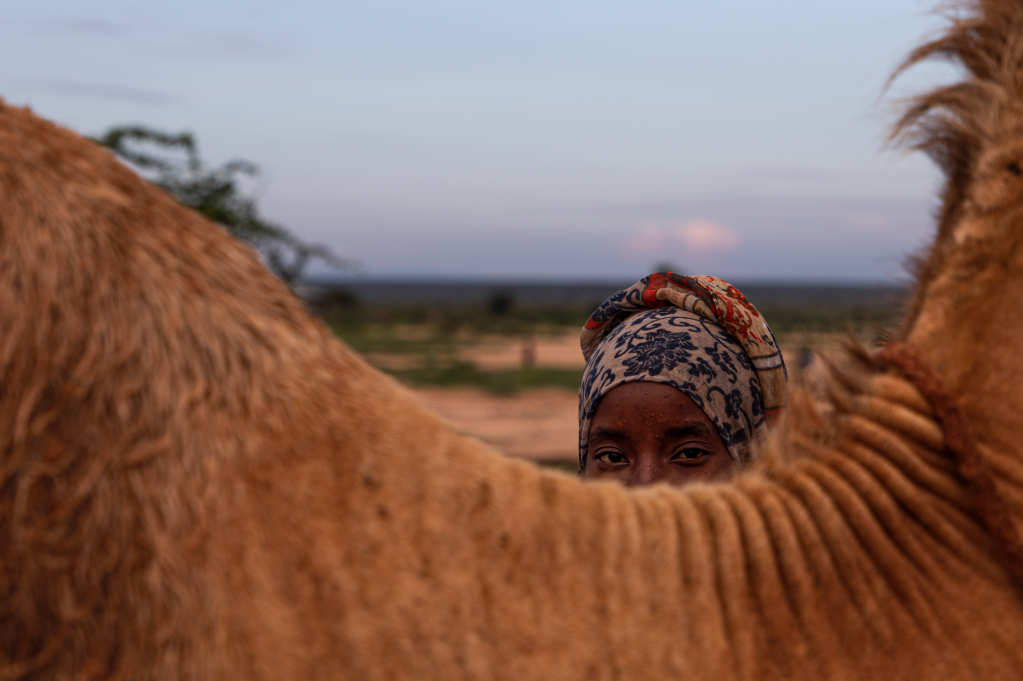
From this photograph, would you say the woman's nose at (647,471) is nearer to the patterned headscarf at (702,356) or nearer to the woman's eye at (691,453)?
the woman's eye at (691,453)

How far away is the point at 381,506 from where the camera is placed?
1297 millimetres

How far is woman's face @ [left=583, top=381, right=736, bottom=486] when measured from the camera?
2.86m

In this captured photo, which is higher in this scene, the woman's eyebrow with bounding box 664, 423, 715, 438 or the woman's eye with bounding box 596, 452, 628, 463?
the woman's eyebrow with bounding box 664, 423, 715, 438

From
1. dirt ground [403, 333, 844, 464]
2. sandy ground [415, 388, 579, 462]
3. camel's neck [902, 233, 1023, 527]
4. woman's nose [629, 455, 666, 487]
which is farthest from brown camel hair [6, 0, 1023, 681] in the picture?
sandy ground [415, 388, 579, 462]

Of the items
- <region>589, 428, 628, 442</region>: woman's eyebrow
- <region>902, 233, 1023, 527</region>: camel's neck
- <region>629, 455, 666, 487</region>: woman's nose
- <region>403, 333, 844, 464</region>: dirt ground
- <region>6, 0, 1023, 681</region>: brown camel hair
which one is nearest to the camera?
<region>6, 0, 1023, 681</region>: brown camel hair

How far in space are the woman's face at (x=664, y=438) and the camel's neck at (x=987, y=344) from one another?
133cm

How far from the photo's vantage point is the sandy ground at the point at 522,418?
16234 millimetres

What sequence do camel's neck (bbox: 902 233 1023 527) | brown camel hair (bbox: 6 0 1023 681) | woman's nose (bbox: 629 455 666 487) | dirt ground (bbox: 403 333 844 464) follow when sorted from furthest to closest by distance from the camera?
dirt ground (bbox: 403 333 844 464)
woman's nose (bbox: 629 455 666 487)
camel's neck (bbox: 902 233 1023 527)
brown camel hair (bbox: 6 0 1023 681)

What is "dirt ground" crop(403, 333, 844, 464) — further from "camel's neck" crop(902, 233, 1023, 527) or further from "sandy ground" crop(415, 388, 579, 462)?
"camel's neck" crop(902, 233, 1023, 527)

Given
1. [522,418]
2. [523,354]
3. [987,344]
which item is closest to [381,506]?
[987,344]

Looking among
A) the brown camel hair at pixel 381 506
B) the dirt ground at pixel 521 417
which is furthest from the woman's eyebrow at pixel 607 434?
the dirt ground at pixel 521 417

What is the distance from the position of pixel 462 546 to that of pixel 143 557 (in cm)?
45

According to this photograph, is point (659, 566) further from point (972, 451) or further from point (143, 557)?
point (143, 557)

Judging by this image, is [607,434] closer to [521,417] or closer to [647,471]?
[647,471]
